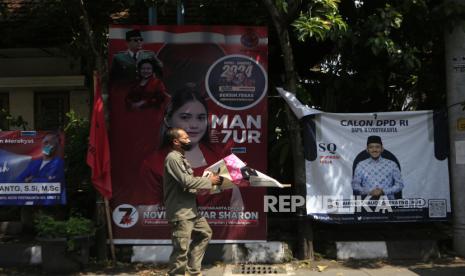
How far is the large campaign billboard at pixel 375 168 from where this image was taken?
7.95 metres

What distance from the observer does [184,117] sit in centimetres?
800

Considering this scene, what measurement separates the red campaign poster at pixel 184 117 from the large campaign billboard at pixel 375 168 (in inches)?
32.9

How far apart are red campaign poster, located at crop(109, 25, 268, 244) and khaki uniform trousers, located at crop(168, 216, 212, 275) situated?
5.06 feet

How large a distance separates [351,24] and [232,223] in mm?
3685

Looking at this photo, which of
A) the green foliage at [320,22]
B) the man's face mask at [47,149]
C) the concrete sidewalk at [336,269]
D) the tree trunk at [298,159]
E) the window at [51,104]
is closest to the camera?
the green foliage at [320,22]

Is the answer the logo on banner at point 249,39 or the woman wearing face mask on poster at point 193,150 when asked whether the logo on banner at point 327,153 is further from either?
the logo on banner at point 249,39

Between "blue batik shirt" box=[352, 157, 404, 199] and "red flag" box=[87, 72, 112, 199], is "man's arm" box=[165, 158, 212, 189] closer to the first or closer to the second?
"red flag" box=[87, 72, 112, 199]

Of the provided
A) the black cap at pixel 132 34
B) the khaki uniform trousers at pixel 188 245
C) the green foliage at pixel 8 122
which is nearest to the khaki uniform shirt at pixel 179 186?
the khaki uniform trousers at pixel 188 245

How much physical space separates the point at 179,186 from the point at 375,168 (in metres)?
3.26

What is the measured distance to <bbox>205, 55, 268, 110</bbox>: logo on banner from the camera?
8000 millimetres

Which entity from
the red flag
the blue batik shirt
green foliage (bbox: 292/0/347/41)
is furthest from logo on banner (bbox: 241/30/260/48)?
the blue batik shirt

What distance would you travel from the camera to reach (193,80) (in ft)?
26.2

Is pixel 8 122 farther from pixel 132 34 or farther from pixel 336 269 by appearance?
pixel 336 269

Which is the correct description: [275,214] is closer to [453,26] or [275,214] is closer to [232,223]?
[232,223]
